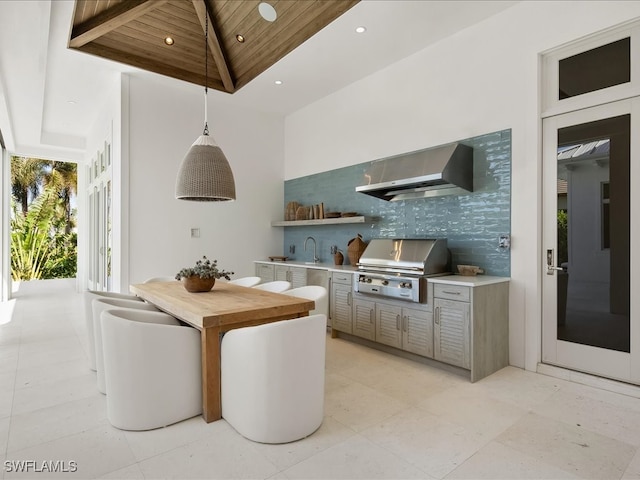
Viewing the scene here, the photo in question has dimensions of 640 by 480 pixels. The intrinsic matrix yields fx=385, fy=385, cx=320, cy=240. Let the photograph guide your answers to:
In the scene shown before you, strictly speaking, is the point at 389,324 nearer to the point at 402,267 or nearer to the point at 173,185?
the point at 402,267

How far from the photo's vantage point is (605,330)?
3039 mm

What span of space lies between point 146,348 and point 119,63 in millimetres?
3671

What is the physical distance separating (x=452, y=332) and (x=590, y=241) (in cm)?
132

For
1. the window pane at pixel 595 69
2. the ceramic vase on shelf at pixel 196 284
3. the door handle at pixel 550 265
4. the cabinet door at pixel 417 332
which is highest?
the window pane at pixel 595 69

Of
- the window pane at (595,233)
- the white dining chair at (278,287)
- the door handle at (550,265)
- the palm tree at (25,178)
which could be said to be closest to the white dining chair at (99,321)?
the white dining chair at (278,287)

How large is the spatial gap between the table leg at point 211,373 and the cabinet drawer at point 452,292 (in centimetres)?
195

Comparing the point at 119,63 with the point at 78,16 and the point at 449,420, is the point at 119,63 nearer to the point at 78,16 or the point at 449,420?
the point at 78,16

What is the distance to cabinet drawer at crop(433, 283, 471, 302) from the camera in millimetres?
3180

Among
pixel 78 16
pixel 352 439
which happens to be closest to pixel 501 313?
pixel 352 439

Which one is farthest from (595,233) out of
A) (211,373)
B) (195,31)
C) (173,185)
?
(173,185)

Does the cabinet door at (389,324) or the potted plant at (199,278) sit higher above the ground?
the potted plant at (199,278)

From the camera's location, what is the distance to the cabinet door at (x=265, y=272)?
5625 mm

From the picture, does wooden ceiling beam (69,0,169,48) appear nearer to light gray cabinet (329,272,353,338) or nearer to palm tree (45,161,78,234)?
light gray cabinet (329,272,353,338)

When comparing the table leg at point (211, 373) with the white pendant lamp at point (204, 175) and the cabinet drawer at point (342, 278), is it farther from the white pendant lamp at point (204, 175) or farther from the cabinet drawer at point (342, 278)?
the cabinet drawer at point (342, 278)
